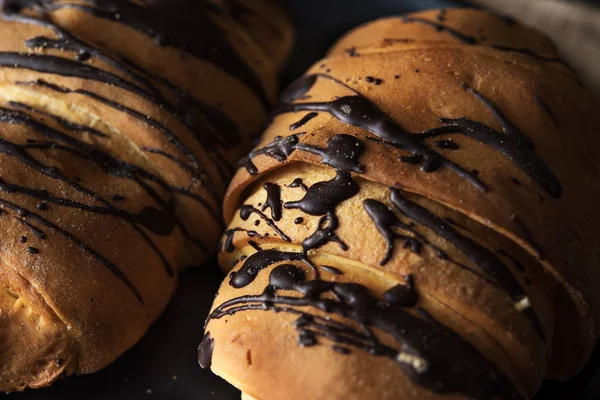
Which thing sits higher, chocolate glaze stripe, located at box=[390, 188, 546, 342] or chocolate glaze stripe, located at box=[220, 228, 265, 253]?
chocolate glaze stripe, located at box=[390, 188, 546, 342]

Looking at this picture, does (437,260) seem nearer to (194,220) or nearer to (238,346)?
(238,346)

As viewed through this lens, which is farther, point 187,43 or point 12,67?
point 187,43

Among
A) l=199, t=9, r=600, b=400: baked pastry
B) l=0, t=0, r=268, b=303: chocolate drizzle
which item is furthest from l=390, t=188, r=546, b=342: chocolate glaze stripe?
l=0, t=0, r=268, b=303: chocolate drizzle

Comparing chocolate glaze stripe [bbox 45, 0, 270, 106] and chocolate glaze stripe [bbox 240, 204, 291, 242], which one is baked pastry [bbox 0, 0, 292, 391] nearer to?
chocolate glaze stripe [bbox 45, 0, 270, 106]

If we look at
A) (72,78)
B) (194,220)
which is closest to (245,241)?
(194,220)

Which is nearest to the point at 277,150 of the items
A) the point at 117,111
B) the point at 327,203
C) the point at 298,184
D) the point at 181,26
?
the point at 298,184

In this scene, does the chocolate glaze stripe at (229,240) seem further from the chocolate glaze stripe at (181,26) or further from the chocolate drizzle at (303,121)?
the chocolate glaze stripe at (181,26)

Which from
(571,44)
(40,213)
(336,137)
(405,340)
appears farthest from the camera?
(571,44)

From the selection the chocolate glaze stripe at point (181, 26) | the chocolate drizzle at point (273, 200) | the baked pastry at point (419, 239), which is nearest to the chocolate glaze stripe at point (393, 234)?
the baked pastry at point (419, 239)
